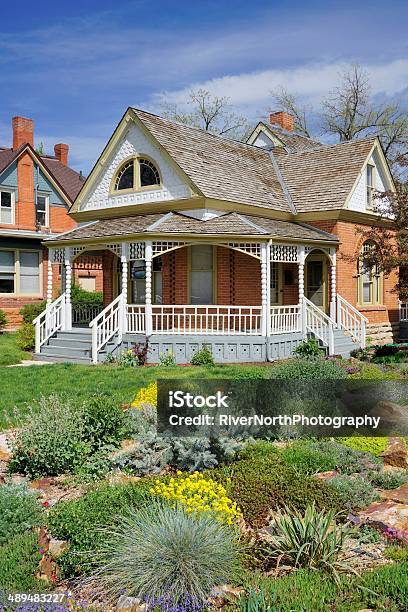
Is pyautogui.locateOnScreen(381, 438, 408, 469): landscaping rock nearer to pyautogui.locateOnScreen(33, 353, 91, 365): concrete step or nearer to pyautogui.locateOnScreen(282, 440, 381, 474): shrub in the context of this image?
pyautogui.locateOnScreen(282, 440, 381, 474): shrub

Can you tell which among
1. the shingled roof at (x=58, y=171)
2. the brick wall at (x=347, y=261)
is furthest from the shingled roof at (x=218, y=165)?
the shingled roof at (x=58, y=171)

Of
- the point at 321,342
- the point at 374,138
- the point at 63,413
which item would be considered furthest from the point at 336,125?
the point at 63,413

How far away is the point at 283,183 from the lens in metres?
23.2

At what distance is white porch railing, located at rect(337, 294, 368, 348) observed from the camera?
19.9 meters

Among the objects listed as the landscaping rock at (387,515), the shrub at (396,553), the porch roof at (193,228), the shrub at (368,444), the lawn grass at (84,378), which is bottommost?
the shrub at (396,553)

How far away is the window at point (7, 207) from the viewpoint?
2882cm

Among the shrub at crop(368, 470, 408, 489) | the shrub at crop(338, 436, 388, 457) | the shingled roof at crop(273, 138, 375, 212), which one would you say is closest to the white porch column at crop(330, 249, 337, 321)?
the shingled roof at crop(273, 138, 375, 212)

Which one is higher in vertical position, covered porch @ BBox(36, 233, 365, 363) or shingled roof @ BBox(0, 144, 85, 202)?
shingled roof @ BBox(0, 144, 85, 202)

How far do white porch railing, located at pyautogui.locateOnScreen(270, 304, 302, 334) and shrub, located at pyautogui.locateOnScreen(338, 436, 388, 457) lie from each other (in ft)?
31.8

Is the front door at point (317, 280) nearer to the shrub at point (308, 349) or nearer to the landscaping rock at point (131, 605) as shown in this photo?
the shrub at point (308, 349)

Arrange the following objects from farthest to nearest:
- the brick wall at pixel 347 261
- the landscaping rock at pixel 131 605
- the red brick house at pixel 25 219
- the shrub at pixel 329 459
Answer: the red brick house at pixel 25 219 → the brick wall at pixel 347 261 → the shrub at pixel 329 459 → the landscaping rock at pixel 131 605

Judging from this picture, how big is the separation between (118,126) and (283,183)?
655cm

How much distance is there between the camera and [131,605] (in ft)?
14.4

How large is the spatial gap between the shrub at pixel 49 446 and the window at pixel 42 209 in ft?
79.7
